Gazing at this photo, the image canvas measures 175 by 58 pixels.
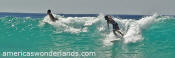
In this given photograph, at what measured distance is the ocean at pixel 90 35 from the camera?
7.50 metres

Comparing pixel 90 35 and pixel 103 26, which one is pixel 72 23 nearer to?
pixel 103 26

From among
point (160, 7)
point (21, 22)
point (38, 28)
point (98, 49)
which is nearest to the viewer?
point (98, 49)

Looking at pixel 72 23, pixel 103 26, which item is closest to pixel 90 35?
pixel 103 26

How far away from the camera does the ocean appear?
Result: 24.6 feet

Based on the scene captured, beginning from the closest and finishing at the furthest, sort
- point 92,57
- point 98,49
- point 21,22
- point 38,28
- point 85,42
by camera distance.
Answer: point 92,57 → point 98,49 → point 85,42 → point 38,28 → point 21,22

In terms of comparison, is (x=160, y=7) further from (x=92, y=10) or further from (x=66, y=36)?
(x=66, y=36)

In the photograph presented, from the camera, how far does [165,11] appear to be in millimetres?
10836

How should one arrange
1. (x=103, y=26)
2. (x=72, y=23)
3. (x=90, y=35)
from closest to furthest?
(x=90, y=35) < (x=103, y=26) < (x=72, y=23)

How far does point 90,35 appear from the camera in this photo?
8617 mm

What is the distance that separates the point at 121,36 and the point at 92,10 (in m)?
2.75

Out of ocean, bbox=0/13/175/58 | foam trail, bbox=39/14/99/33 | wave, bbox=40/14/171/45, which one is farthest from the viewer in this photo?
foam trail, bbox=39/14/99/33

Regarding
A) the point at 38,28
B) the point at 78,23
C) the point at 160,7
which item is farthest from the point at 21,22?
the point at 160,7

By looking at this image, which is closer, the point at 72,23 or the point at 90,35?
the point at 90,35

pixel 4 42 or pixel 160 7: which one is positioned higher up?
pixel 160 7
